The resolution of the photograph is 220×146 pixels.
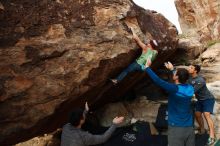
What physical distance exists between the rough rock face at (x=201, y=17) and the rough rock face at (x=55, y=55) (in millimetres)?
19507

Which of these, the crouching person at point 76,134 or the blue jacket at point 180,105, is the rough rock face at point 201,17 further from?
the crouching person at point 76,134

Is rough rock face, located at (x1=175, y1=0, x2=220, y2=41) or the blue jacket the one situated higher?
the blue jacket

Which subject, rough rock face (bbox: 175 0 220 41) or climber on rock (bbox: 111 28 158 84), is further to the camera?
rough rock face (bbox: 175 0 220 41)

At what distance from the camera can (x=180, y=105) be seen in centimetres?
650

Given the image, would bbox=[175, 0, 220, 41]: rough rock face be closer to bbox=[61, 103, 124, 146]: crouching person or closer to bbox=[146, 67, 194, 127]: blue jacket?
bbox=[146, 67, 194, 127]: blue jacket

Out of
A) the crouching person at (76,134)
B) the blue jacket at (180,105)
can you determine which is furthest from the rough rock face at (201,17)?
the crouching person at (76,134)

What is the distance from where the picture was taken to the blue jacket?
638 cm

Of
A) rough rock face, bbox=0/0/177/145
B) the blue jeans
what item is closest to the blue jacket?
rough rock face, bbox=0/0/177/145

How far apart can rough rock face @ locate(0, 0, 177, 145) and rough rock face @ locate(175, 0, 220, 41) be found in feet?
64.0

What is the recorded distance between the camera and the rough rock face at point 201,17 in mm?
28438

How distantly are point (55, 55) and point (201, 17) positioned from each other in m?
24.8

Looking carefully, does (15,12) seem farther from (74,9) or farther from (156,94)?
(156,94)

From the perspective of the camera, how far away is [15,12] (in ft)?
22.2

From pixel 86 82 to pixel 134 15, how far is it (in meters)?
2.12
